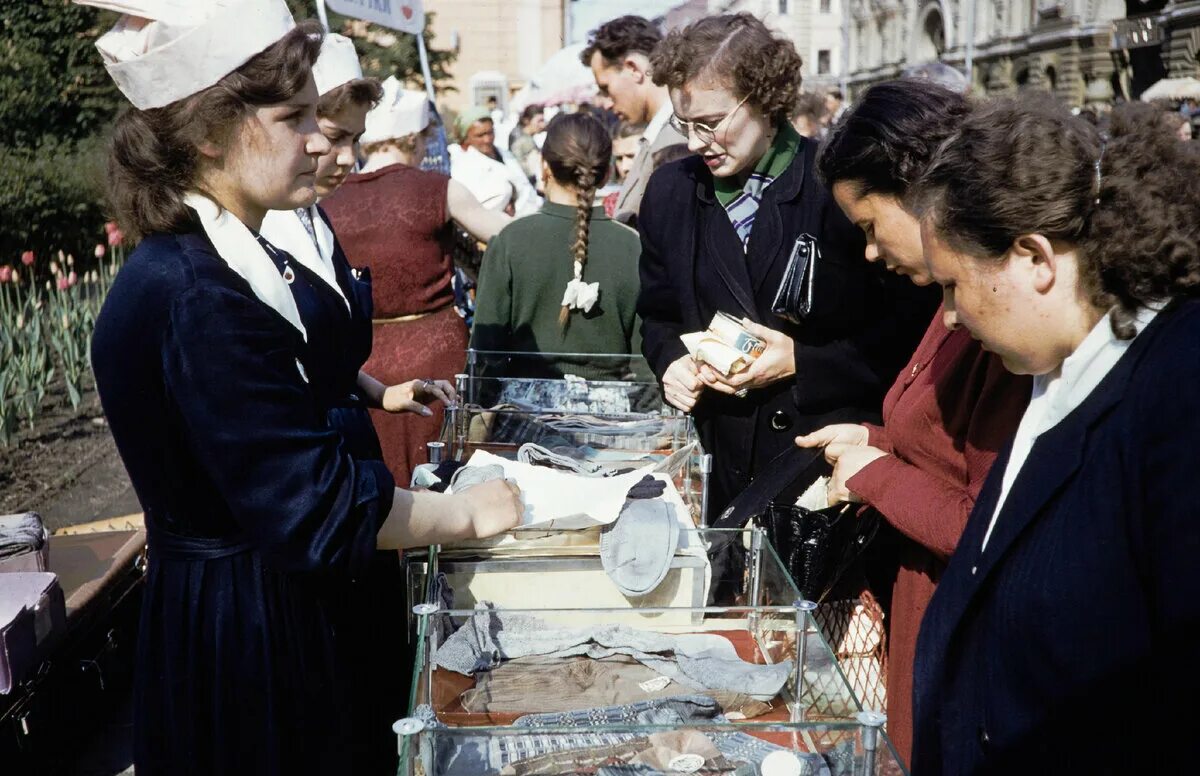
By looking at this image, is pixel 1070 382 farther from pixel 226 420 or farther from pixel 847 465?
pixel 226 420

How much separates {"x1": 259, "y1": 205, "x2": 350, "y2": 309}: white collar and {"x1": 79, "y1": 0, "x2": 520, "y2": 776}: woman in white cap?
2.50 feet

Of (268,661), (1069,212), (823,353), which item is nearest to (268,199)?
(268,661)

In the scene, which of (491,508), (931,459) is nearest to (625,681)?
(491,508)

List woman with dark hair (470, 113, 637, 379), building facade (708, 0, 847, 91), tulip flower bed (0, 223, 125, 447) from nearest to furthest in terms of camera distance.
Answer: woman with dark hair (470, 113, 637, 379), tulip flower bed (0, 223, 125, 447), building facade (708, 0, 847, 91)

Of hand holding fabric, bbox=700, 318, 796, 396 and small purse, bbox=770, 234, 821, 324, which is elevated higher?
small purse, bbox=770, 234, 821, 324

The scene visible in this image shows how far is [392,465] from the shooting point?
161 inches

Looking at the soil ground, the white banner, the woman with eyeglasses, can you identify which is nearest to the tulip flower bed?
the soil ground

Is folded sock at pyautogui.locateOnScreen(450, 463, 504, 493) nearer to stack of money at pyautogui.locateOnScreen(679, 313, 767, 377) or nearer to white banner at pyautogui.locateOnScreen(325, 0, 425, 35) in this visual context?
stack of money at pyautogui.locateOnScreen(679, 313, 767, 377)

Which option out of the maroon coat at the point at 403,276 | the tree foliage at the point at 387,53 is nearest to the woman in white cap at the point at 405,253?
the maroon coat at the point at 403,276

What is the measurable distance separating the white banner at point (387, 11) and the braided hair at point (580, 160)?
1907 mm

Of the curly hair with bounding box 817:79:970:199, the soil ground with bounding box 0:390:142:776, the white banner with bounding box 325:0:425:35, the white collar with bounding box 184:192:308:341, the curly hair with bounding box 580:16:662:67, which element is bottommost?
the soil ground with bounding box 0:390:142:776

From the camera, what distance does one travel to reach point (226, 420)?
5.14 feet

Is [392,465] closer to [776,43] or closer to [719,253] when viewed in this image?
[719,253]

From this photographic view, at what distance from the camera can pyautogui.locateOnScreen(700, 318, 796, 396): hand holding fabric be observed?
285 centimetres
